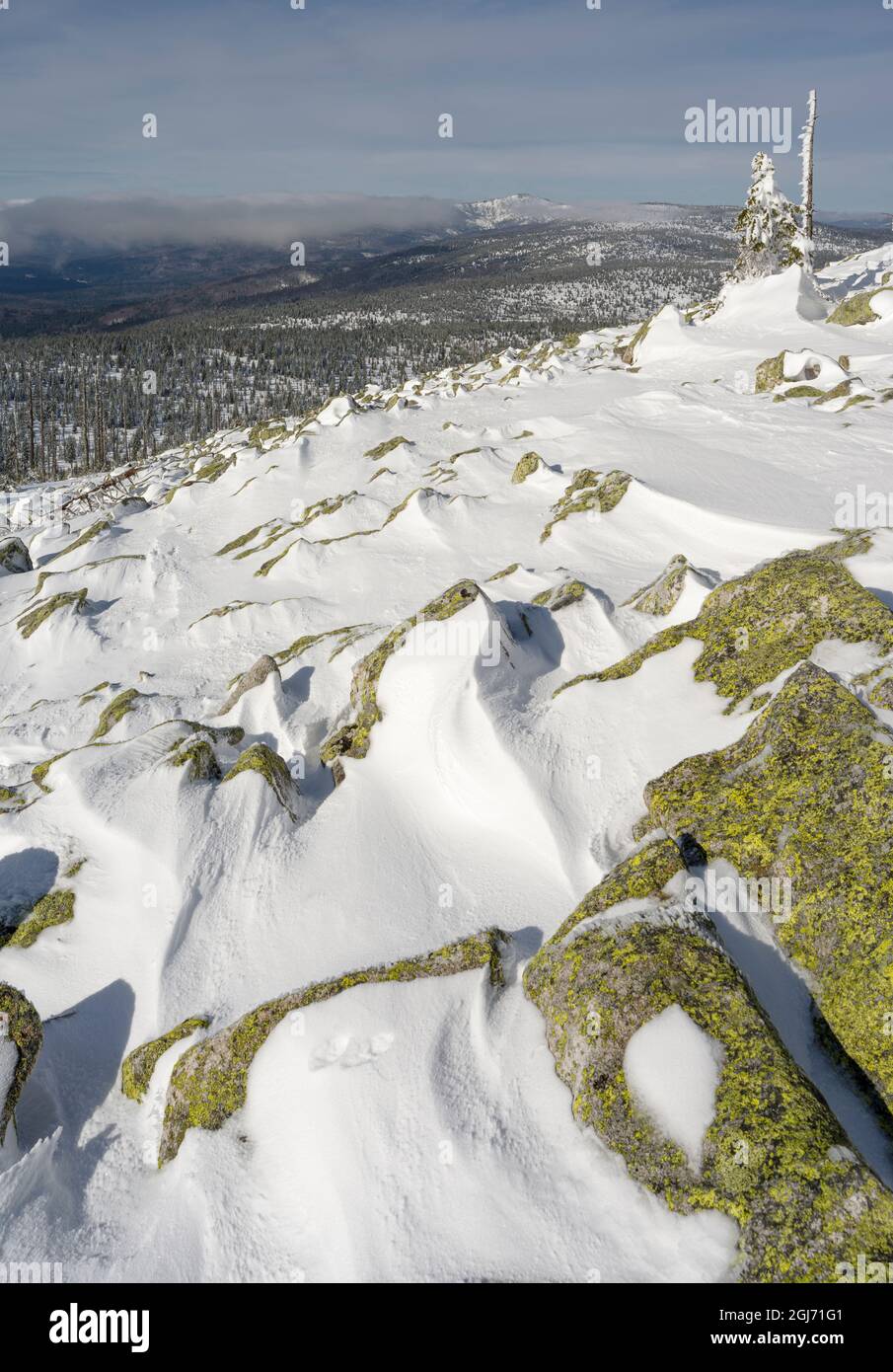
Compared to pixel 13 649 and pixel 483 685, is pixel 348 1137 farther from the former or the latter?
pixel 13 649

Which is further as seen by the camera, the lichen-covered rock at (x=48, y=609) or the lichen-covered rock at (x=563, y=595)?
the lichen-covered rock at (x=48, y=609)

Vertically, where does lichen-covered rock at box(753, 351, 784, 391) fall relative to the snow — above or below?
above

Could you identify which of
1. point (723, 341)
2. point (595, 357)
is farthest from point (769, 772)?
point (595, 357)

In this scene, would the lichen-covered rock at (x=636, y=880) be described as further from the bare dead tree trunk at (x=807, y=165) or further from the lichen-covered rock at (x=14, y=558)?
the bare dead tree trunk at (x=807, y=165)

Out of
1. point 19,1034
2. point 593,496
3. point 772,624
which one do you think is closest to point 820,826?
point 772,624

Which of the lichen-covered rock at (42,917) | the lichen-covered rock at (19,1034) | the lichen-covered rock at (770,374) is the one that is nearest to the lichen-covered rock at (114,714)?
the lichen-covered rock at (42,917)

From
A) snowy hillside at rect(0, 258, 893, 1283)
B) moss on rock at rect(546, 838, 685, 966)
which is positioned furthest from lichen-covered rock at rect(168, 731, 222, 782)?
moss on rock at rect(546, 838, 685, 966)

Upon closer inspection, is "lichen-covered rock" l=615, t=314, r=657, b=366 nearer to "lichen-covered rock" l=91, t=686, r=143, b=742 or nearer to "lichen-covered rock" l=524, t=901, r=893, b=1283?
"lichen-covered rock" l=91, t=686, r=143, b=742
